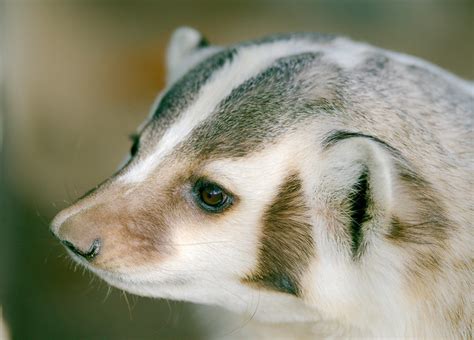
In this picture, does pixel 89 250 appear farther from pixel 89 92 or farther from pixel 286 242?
pixel 89 92

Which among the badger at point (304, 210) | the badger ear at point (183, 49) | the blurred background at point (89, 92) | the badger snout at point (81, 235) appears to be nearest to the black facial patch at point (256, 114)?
the badger at point (304, 210)

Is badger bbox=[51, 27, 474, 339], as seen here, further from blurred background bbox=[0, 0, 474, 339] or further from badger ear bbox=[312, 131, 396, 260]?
blurred background bbox=[0, 0, 474, 339]

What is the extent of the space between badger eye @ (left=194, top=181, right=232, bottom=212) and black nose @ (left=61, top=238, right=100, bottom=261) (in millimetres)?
120

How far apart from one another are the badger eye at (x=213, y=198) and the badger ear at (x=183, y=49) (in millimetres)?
294

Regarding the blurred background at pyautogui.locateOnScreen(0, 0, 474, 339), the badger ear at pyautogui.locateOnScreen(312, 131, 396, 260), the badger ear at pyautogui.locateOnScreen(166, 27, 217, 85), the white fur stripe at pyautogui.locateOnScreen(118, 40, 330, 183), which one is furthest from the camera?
the blurred background at pyautogui.locateOnScreen(0, 0, 474, 339)

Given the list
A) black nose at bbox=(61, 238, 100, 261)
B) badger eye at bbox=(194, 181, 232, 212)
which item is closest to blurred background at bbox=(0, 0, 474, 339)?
black nose at bbox=(61, 238, 100, 261)

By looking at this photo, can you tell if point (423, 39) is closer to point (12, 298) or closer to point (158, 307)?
point (158, 307)

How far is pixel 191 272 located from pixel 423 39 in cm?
164

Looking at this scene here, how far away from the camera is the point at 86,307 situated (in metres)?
1.42

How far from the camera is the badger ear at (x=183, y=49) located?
41.5 inches

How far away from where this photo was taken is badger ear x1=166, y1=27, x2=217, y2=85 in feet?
3.46

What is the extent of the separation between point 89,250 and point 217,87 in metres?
0.24

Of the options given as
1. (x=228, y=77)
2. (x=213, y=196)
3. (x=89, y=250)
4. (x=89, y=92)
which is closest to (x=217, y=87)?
(x=228, y=77)

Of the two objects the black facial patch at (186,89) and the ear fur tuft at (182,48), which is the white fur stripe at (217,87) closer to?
the black facial patch at (186,89)
